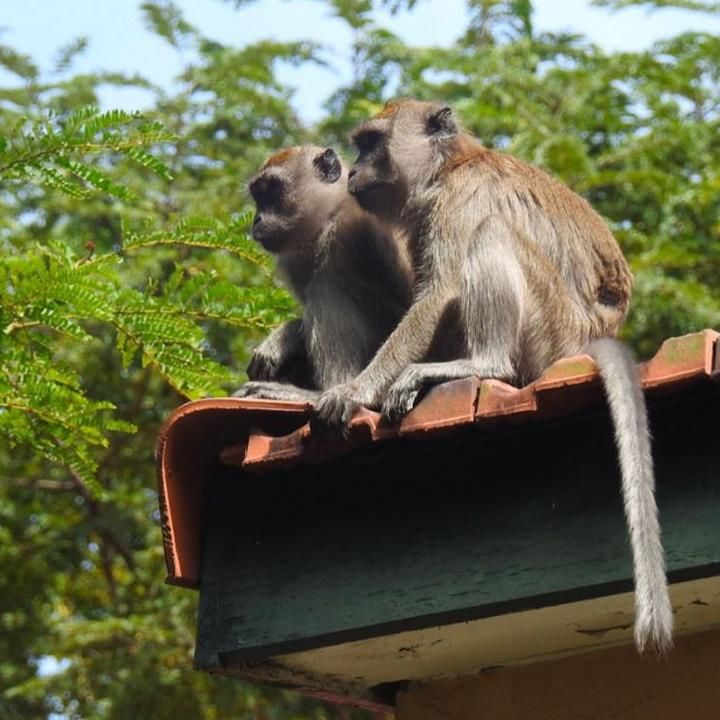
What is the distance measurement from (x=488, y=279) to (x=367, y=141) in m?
1.72

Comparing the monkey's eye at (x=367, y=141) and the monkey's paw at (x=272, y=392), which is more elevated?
the monkey's eye at (x=367, y=141)

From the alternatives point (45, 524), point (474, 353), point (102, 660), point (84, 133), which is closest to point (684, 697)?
point (474, 353)

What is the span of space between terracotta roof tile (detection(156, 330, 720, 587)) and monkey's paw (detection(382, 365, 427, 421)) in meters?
0.04

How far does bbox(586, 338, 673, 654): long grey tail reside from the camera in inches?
148

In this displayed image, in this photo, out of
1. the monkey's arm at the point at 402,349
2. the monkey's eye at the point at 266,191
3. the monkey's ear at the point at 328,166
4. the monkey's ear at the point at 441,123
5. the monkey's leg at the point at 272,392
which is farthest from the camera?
the monkey's ear at the point at 328,166

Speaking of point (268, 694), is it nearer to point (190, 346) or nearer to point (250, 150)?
point (250, 150)

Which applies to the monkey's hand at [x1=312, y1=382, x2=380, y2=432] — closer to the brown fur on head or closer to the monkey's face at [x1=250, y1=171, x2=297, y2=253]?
the brown fur on head

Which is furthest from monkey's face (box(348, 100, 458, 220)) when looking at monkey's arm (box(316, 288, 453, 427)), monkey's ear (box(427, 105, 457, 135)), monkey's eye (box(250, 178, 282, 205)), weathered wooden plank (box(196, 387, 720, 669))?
weathered wooden plank (box(196, 387, 720, 669))

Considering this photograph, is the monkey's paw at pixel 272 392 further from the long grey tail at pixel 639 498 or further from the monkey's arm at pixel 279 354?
the long grey tail at pixel 639 498

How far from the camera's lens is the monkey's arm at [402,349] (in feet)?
17.2

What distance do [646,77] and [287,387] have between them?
26.0 ft

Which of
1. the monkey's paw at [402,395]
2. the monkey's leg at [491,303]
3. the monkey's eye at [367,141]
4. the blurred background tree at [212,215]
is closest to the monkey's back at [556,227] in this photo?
the monkey's leg at [491,303]

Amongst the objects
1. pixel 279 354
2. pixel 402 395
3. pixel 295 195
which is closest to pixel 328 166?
pixel 295 195

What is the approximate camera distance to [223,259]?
11.7 m
